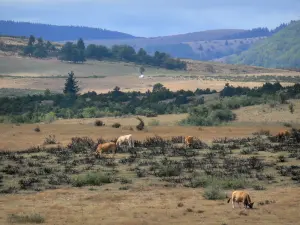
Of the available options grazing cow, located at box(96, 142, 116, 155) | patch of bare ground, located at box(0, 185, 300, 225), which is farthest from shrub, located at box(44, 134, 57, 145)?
patch of bare ground, located at box(0, 185, 300, 225)

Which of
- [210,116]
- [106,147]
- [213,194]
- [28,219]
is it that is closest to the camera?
[28,219]

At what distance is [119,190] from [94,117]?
3541 cm

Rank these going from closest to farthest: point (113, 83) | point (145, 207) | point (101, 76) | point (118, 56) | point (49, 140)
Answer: point (145, 207) < point (49, 140) < point (113, 83) < point (101, 76) < point (118, 56)

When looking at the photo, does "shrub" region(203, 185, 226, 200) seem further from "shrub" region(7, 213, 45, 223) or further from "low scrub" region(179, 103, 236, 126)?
"low scrub" region(179, 103, 236, 126)

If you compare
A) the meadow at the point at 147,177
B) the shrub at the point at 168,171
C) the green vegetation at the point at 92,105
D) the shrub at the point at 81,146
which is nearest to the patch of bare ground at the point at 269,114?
the meadow at the point at 147,177

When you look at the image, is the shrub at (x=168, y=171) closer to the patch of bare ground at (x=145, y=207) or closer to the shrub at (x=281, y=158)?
the patch of bare ground at (x=145, y=207)

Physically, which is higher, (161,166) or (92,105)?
(161,166)

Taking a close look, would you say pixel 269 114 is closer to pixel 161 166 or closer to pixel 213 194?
pixel 161 166

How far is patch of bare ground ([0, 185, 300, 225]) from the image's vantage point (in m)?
14.8

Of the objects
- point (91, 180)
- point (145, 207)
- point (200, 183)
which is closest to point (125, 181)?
point (91, 180)

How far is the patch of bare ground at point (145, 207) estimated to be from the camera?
14.8 m

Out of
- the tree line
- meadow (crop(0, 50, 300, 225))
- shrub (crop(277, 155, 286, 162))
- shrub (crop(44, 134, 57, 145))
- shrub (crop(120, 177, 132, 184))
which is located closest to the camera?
meadow (crop(0, 50, 300, 225))

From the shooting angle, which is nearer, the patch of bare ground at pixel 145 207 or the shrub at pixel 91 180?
the patch of bare ground at pixel 145 207

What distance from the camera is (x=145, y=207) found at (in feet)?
53.7
